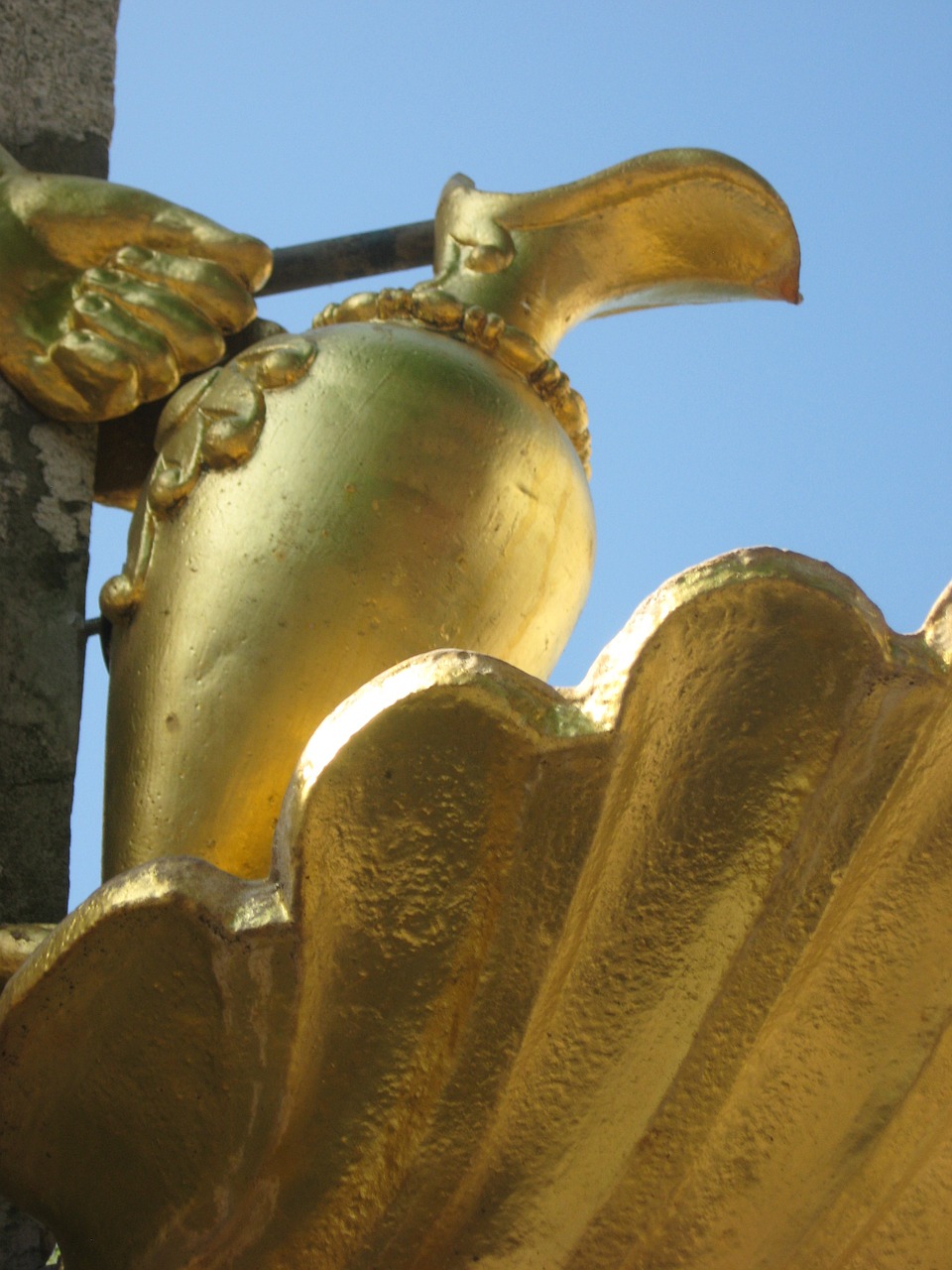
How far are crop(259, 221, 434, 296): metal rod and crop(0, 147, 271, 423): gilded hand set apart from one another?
17cm

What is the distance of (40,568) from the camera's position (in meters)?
1.20

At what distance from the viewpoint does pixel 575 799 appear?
0.78 m

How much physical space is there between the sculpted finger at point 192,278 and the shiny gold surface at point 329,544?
0.08 metres

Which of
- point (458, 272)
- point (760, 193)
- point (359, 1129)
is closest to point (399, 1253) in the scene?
point (359, 1129)

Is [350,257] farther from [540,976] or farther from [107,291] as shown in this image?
[540,976]

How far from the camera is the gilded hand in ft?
4.15

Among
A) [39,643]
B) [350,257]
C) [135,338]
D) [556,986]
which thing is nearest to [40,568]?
[39,643]

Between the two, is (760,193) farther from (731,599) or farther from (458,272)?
(731,599)

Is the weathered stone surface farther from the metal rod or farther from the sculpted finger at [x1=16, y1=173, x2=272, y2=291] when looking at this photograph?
the metal rod

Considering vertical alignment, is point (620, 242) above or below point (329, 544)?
above

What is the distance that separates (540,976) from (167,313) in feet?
2.14

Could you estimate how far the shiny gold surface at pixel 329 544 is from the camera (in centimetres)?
105

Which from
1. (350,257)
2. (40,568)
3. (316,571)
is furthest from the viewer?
(350,257)

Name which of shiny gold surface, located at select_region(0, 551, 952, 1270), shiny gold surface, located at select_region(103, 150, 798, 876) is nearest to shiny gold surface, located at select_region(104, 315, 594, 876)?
shiny gold surface, located at select_region(103, 150, 798, 876)
